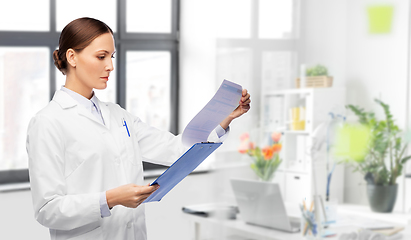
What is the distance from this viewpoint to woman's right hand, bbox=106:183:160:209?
0.92 metres

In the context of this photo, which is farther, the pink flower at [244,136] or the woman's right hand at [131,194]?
the pink flower at [244,136]

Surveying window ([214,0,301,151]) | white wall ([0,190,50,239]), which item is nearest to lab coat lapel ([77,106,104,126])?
window ([214,0,301,151])

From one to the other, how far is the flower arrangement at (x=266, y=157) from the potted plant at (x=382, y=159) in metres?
0.54

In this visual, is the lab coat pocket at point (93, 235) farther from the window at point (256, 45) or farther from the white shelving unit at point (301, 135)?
the window at point (256, 45)

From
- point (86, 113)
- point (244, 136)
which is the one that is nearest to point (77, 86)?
point (86, 113)

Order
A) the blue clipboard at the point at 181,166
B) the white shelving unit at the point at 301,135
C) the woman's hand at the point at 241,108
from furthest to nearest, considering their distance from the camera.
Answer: the white shelving unit at the point at 301,135 < the woman's hand at the point at 241,108 < the blue clipboard at the point at 181,166

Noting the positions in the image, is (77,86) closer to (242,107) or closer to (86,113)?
(86,113)

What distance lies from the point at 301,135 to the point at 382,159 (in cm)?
45

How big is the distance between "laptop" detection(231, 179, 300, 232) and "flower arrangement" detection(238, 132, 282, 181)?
6cm

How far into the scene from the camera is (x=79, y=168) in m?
1.02

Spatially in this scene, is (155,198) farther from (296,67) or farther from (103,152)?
(296,67)

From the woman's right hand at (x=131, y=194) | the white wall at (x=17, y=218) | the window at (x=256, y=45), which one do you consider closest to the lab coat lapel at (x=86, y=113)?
the woman's right hand at (x=131, y=194)

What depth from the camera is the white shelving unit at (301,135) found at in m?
2.26

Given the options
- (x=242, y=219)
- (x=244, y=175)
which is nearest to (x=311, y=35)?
(x=244, y=175)
